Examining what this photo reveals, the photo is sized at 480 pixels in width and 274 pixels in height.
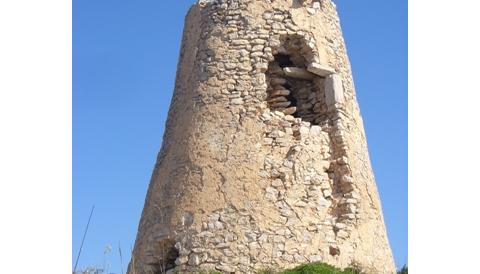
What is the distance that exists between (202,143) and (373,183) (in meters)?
3.06

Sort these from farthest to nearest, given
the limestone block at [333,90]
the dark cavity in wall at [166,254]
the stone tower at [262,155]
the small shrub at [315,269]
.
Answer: the limestone block at [333,90] < the dark cavity in wall at [166,254] < the stone tower at [262,155] < the small shrub at [315,269]

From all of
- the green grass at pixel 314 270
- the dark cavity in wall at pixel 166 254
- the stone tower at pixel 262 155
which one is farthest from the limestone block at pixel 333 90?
the dark cavity in wall at pixel 166 254

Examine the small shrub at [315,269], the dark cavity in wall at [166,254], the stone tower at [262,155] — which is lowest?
the small shrub at [315,269]

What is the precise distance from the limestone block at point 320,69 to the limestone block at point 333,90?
7 centimetres

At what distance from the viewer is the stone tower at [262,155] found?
9188 mm

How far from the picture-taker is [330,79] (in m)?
10.5

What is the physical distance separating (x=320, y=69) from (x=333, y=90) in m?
0.42

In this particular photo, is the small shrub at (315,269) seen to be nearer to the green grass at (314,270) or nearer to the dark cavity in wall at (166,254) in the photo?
the green grass at (314,270)

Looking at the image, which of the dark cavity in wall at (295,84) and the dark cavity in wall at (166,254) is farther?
the dark cavity in wall at (295,84)

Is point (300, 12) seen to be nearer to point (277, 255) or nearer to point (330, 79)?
point (330, 79)

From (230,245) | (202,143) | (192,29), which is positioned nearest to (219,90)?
(202,143)

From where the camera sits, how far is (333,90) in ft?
34.3

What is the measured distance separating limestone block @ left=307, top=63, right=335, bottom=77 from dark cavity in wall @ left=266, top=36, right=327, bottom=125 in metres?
0.13

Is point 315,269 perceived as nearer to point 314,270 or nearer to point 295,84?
point 314,270
